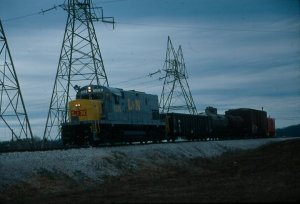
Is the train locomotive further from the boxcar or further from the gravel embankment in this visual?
the gravel embankment

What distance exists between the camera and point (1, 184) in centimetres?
1620

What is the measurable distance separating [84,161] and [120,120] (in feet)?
31.1

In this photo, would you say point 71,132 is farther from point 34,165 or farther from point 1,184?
point 1,184

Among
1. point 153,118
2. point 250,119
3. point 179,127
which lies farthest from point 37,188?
point 250,119

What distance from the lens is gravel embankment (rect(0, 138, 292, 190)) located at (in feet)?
58.2

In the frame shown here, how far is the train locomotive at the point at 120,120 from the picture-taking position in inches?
1113

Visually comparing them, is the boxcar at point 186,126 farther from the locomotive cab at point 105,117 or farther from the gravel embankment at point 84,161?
the gravel embankment at point 84,161

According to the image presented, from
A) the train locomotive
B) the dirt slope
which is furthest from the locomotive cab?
the dirt slope

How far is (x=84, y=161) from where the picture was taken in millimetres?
21203

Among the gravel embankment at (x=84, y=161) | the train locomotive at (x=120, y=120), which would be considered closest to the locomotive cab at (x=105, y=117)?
the train locomotive at (x=120, y=120)

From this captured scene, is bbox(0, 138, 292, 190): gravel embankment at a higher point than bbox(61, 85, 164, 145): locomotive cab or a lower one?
lower

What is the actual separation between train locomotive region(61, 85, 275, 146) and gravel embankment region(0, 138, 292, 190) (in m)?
2.70

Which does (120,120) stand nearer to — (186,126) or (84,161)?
(84,161)

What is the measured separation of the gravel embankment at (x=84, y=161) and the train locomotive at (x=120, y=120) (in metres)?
2.70
